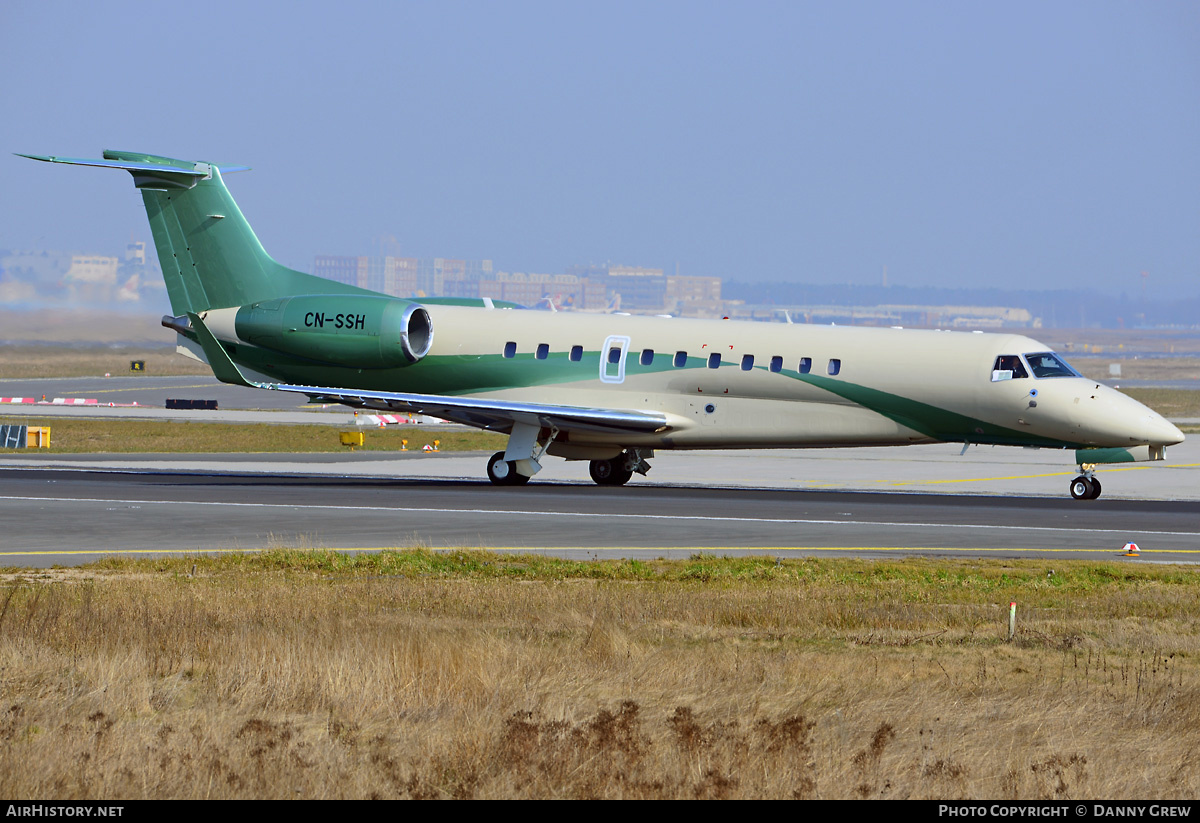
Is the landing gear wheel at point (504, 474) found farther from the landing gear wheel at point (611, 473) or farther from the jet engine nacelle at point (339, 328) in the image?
the jet engine nacelle at point (339, 328)

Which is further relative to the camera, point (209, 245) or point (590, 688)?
point (209, 245)

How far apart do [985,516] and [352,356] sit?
16.5m

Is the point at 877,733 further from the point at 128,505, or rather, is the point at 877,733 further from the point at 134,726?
the point at 128,505

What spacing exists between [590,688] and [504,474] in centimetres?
2467

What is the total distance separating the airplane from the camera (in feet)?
108

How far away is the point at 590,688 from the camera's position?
Answer: 12.2 meters

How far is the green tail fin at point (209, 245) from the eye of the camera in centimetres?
3844

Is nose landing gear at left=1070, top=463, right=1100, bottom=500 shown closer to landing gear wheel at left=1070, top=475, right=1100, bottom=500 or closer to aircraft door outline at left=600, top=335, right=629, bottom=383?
landing gear wheel at left=1070, top=475, right=1100, bottom=500

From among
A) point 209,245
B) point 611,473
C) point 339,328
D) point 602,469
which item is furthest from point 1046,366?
point 209,245

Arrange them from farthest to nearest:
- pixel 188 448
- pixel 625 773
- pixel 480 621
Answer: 1. pixel 188 448
2. pixel 480 621
3. pixel 625 773

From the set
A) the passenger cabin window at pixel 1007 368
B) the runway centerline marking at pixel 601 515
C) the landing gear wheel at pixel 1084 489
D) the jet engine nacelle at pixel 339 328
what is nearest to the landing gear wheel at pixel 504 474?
the jet engine nacelle at pixel 339 328

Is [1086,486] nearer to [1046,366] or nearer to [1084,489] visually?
[1084,489]

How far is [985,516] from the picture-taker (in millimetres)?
30078
